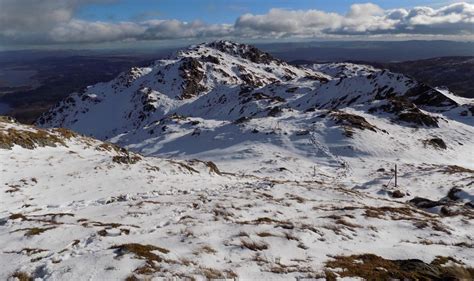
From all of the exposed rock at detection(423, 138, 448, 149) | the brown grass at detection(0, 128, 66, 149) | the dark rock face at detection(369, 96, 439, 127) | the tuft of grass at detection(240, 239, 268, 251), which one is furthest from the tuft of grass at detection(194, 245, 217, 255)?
the dark rock face at detection(369, 96, 439, 127)

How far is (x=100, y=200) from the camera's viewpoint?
2706 cm

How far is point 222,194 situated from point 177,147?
69.0 metres

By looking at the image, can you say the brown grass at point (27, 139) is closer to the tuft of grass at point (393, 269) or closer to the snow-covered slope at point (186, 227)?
the snow-covered slope at point (186, 227)

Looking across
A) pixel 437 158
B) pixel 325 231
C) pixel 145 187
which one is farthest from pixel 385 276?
pixel 437 158

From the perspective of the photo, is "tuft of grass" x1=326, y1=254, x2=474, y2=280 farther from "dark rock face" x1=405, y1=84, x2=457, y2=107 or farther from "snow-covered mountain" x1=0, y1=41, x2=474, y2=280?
"dark rock face" x1=405, y1=84, x2=457, y2=107

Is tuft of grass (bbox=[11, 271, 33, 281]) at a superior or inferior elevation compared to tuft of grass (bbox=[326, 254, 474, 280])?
superior

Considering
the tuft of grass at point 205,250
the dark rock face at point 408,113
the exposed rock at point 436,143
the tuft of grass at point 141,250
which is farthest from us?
the dark rock face at point 408,113

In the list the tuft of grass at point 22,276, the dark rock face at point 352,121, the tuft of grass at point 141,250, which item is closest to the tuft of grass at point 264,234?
the tuft of grass at point 141,250

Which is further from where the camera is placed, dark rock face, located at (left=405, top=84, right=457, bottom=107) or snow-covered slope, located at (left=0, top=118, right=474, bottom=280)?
dark rock face, located at (left=405, top=84, right=457, bottom=107)

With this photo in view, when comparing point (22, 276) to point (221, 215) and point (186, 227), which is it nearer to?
point (186, 227)

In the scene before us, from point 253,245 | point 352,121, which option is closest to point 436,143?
point 352,121

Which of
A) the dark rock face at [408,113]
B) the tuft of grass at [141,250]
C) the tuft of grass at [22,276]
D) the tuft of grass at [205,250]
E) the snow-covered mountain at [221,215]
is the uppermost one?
the tuft of grass at [22,276]

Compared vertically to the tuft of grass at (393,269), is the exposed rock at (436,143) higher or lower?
lower

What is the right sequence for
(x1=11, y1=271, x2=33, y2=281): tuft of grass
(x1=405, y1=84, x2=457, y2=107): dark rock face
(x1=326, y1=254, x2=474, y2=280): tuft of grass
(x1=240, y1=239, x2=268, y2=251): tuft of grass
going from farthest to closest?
(x1=405, y1=84, x2=457, y2=107): dark rock face < (x1=240, y1=239, x2=268, y2=251): tuft of grass < (x1=326, y1=254, x2=474, y2=280): tuft of grass < (x1=11, y1=271, x2=33, y2=281): tuft of grass
